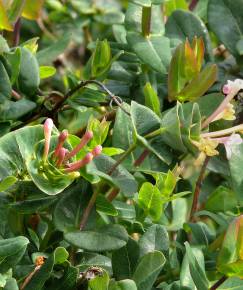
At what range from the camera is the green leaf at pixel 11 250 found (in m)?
0.76

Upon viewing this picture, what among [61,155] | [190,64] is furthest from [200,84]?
[61,155]

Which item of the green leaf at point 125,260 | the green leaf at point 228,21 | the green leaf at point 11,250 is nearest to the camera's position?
the green leaf at point 11,250

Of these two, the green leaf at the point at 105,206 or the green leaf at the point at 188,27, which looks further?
the green leaf at the point at 188,27

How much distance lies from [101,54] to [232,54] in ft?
0.74

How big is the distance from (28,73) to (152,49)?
0.18 m

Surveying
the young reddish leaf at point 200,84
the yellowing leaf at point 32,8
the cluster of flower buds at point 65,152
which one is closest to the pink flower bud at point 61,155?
the cluster of flower buds at point 65,152

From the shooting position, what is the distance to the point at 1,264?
0.78 m

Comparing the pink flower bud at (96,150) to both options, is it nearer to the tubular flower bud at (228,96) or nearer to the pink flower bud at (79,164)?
the pink flower bud at (79,164)

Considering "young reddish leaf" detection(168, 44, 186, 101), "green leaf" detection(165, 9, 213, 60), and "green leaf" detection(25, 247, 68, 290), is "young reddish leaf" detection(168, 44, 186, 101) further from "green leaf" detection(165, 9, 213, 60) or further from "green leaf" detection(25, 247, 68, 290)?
"green leaf" detection(25, 247, 68, 290)

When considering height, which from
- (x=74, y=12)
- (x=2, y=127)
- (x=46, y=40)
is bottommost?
(x=46, y=40)

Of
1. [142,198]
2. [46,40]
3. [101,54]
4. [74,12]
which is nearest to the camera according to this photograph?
[142,198]

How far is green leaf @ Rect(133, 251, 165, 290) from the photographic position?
→ 800 millimetres

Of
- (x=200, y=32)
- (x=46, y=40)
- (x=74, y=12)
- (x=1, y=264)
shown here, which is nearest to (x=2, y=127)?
(x=1, y=264)

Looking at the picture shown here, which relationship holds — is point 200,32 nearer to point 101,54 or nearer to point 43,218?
point 101,54
